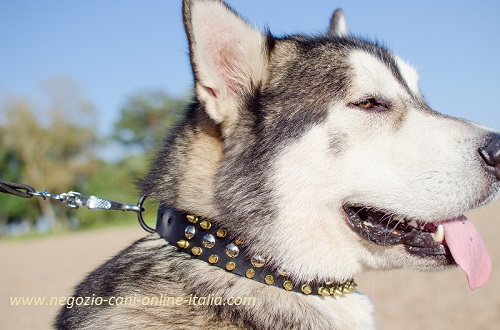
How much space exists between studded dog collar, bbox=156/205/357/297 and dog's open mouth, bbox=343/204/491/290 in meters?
0.50

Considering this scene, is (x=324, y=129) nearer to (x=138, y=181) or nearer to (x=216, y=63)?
(x=216, y=63)

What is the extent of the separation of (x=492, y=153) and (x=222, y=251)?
5.62 ft

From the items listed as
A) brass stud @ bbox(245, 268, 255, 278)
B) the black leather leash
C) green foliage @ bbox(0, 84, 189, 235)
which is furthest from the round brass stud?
green foliage @ bbox(0, 84, 189, 235)

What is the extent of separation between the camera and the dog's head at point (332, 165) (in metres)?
2.91

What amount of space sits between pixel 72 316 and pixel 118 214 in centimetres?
4340

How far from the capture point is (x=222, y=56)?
3.14 meters

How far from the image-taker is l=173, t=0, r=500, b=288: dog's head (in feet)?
9.55

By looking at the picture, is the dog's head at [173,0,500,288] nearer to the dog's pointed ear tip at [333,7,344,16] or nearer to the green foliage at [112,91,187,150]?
the dog's pointed ear tip at [333,7,344,16]

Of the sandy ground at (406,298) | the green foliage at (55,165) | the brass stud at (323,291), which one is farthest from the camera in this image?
the green foliage at (55,165)

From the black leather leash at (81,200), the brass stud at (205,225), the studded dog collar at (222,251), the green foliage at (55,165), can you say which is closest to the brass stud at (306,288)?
the studded dog collar at (222,251)

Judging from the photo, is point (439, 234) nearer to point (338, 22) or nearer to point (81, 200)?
point (338, 22)

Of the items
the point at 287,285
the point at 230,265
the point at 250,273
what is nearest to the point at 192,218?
the point at 230,265

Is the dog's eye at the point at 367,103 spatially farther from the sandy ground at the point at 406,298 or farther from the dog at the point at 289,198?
the sandy ground at the point at 406,298

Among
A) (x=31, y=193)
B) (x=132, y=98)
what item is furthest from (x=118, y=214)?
(x=31, y=193)
